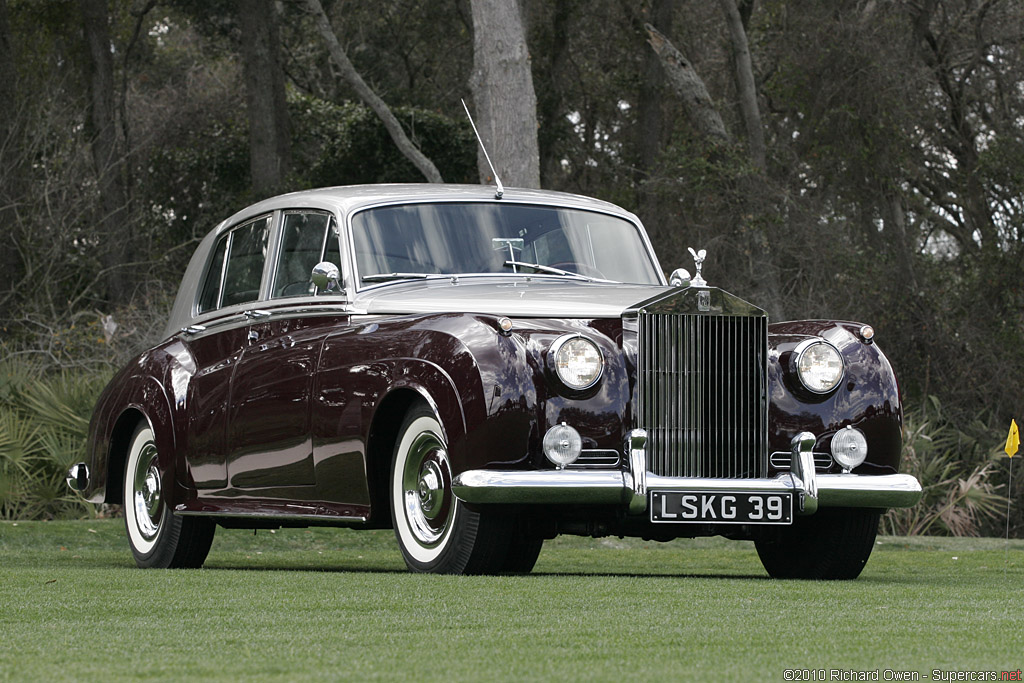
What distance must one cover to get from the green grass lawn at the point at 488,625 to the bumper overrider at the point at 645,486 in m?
0.36

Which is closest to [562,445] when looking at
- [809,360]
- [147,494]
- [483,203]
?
[809,360]

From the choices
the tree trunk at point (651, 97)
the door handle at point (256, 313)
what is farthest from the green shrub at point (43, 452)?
the tree trunk at point (651, 97)

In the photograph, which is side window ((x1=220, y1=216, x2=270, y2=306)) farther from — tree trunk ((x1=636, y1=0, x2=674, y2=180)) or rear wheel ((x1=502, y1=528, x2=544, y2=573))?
tree trunk ((x1=636, y1=0, x2=674, y2=180))

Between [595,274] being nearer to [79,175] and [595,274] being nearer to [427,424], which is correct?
[427,424]

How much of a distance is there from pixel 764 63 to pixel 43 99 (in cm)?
1447

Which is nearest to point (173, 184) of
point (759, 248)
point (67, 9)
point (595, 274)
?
point (67, 9)

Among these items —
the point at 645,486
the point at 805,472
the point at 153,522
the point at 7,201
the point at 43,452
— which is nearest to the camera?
the point at 645,486

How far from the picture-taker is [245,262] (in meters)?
9.09

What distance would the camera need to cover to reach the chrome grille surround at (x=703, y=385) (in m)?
7.06

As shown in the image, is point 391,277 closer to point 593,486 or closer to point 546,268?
point 546,268

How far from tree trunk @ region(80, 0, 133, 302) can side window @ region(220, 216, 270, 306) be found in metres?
14.6

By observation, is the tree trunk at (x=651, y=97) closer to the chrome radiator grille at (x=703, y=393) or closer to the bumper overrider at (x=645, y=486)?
the chrome radiator grille at (x=703, y=393)

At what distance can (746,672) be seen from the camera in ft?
12.9

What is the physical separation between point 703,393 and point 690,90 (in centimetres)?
1777
